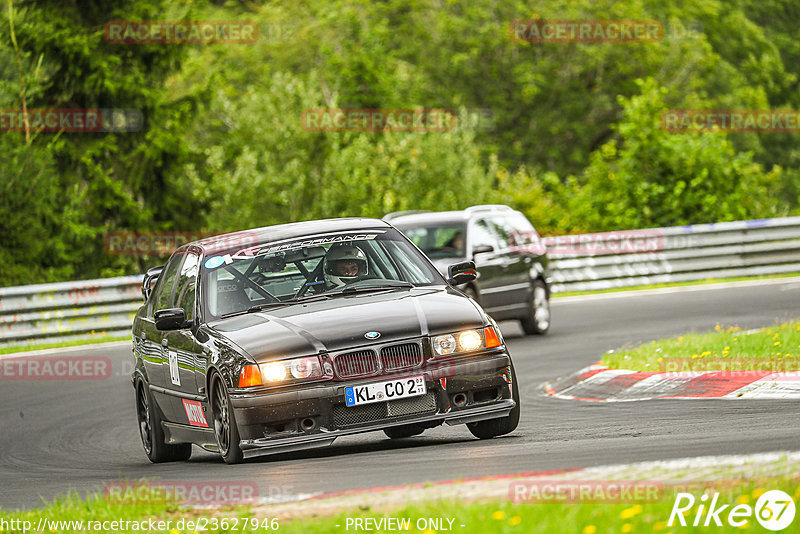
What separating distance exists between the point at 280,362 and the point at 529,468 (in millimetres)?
1926

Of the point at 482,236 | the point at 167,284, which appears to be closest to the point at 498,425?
the point at 167,284

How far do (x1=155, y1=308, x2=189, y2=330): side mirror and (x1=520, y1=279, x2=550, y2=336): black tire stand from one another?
9.78m

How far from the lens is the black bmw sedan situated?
27.7 feet

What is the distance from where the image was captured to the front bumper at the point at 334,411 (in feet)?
27.6

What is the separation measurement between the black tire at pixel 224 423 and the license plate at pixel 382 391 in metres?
0.74

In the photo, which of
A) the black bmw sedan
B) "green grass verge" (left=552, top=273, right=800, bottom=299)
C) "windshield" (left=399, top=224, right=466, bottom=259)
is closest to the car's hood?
the black bmw sedan

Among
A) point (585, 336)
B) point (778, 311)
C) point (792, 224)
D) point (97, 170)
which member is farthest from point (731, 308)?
point (97, 170)

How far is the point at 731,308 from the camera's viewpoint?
2047 centimetres

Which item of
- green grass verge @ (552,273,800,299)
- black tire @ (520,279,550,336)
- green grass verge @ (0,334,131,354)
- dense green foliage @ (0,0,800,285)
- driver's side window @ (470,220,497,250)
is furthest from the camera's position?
dense green foliage @ (0,0,800,285)

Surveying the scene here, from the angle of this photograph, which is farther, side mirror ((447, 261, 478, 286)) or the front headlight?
side mirror ((447, 261, 478, 286))

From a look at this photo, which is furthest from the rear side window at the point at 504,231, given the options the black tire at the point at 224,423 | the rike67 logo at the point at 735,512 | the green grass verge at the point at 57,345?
the rike67 logo at the point at 735,512

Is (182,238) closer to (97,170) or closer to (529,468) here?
(97,170)

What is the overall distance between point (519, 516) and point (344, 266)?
429cm

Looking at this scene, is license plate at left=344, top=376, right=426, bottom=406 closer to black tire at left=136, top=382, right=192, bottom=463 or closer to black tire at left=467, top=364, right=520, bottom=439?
black tire at left=467, top=364, right=520, bottom=439
